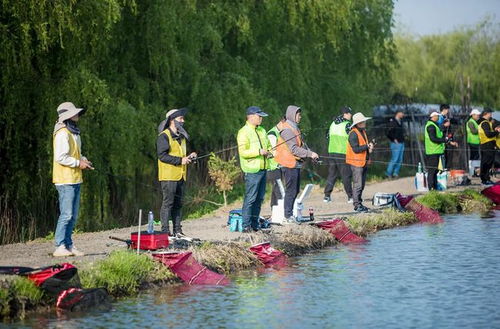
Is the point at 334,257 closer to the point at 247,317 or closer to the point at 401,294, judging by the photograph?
the point at 401,294

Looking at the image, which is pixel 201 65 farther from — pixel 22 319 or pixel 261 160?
pixel 22 319

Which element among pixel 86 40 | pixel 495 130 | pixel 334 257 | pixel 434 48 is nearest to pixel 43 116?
pixel 86 40

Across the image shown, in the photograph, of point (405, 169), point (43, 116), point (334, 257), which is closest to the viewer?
point (334, 257)

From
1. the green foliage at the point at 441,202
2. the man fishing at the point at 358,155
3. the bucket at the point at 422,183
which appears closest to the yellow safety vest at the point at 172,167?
the man fishing at the point at 358,155

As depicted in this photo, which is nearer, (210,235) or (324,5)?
(210,235)

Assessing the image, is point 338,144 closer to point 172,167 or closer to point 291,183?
point 291,183

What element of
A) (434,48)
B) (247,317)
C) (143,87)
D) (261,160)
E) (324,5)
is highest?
(434,48)

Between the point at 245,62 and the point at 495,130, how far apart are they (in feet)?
21.4

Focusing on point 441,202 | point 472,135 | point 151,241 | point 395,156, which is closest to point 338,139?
point 441,202

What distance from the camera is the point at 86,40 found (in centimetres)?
1973

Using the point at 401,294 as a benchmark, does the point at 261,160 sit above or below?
above

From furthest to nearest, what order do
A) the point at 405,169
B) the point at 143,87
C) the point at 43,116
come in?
the point at 405,169 < the point at 143,87 < the point at 43,116

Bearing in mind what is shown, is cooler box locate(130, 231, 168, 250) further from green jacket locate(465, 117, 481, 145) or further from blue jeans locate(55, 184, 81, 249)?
green jacket locate(465, 117, 481, 145)

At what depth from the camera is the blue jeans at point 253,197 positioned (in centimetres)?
1684
